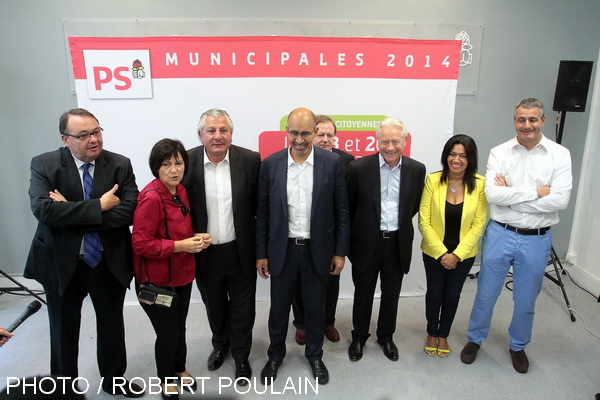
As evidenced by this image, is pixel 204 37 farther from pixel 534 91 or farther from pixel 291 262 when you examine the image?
pixel 534 91

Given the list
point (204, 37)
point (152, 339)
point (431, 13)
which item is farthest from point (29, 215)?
point (431, 13)

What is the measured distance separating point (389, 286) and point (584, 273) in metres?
2.79

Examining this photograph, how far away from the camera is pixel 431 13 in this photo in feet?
11.6

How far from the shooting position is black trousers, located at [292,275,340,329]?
9.50 ft

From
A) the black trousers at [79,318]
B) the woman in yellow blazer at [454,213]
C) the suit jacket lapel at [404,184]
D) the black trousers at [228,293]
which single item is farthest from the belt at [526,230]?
the black trousers at [79,318]

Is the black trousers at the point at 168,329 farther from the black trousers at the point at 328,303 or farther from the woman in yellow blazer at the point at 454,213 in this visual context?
the woman in yellow blazer at the point at 454,213

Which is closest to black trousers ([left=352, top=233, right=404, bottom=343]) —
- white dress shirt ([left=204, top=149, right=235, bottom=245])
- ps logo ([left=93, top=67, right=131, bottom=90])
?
white dress shirt ([left=204, top=149, right=235, bottom=245])

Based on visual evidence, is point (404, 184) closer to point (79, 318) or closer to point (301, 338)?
point (301, 338)

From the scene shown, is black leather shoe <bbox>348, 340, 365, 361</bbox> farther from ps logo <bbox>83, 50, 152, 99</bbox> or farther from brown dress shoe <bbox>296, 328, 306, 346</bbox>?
ps logo <bbox>83, 50, 152, 99</bbox>

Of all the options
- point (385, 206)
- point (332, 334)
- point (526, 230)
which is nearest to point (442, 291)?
point (526, 230)

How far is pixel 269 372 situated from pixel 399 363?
0.96 m

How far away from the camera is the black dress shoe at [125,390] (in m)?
2.34

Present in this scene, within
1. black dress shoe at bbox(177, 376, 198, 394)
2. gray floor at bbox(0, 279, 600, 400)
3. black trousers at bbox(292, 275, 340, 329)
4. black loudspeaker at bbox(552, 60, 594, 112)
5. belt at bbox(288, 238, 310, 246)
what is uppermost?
black loudspeaker at bbox(552, 60, 594, 112)

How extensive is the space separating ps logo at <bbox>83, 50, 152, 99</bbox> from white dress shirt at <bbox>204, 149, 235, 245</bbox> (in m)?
1.49
